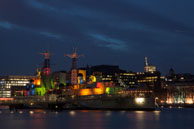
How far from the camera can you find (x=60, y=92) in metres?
154

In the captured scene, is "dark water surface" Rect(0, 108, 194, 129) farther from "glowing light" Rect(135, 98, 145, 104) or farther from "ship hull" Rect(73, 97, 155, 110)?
"ship hull" Rect(73, 97, 155, 110)

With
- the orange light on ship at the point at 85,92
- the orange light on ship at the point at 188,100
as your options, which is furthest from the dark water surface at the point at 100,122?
the orange light on ship at the point at 188,100

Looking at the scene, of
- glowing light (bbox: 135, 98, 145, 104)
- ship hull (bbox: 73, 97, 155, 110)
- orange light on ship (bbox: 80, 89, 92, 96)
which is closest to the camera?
glowing light (bbox: 135, 98, 145, 104)

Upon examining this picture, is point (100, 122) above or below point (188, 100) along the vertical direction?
above

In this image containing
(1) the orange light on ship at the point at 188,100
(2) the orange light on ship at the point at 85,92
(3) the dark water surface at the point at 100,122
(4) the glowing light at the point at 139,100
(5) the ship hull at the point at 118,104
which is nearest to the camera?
(3) the dark water surface at the point at 100,122

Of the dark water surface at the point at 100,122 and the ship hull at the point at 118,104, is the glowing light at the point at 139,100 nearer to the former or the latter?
the ship hull at the point at 118,104

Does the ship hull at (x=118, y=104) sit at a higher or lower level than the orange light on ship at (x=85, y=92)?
lower

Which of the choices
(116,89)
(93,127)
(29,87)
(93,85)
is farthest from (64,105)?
(93,127)

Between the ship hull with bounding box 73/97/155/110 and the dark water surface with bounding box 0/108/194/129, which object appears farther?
the ship hull with bounding box 73/97/155/110

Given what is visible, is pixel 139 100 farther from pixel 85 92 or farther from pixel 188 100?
pixel 188 100

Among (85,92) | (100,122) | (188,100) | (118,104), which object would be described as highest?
(85,92)

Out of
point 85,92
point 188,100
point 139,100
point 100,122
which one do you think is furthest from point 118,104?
point 188,100

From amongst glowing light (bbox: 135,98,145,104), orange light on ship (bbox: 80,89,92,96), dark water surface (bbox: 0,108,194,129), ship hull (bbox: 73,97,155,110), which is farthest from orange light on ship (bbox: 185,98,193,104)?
dark water surface (bbox: 0,108,194,129)

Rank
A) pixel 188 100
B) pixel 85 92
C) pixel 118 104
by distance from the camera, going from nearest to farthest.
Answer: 1. pixel 118 104
2. pixel 85 92
3. pixel 188 100
